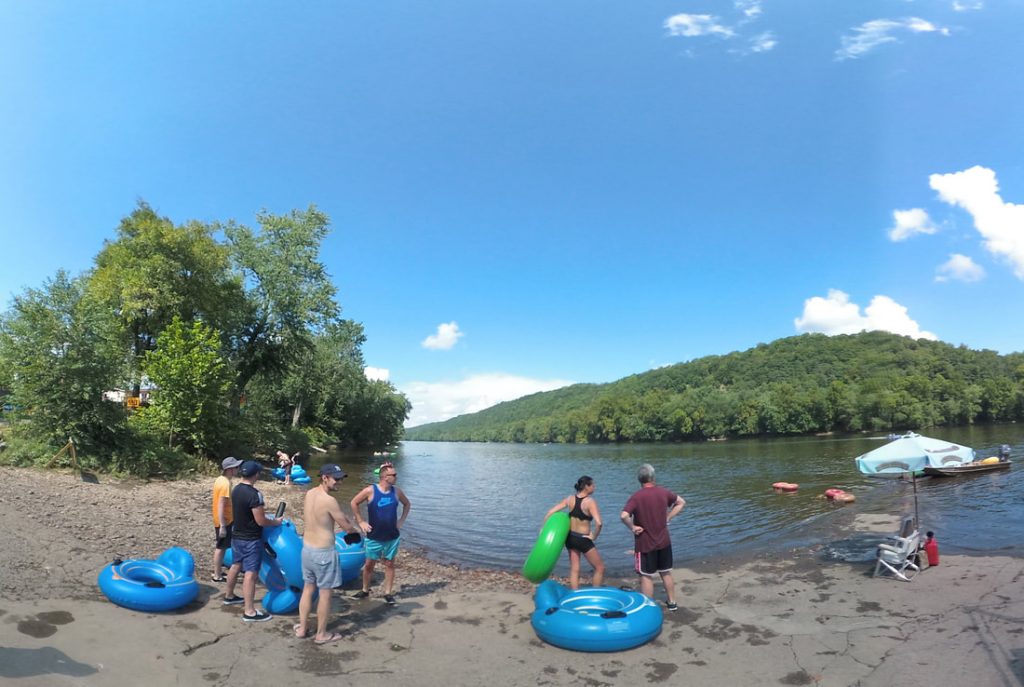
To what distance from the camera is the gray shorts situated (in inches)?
243

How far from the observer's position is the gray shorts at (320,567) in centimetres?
618

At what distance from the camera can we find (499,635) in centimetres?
679

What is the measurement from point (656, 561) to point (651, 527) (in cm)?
51

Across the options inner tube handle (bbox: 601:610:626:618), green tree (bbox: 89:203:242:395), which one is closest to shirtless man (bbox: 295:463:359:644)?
inner tube handle (bbox: 601:610:626:618)

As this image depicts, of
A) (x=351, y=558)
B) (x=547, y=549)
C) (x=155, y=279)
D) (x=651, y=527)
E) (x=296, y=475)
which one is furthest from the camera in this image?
(x=155, y=279)

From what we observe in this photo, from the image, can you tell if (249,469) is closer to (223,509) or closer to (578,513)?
(223,509)

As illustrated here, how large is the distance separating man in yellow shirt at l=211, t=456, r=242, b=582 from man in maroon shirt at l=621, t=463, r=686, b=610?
5.33 metres

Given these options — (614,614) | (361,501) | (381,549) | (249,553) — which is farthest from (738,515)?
(249,553)

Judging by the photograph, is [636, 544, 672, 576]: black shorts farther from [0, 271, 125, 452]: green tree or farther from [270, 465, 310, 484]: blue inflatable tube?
[270, 465, 310, 484]: blue inflatable tube

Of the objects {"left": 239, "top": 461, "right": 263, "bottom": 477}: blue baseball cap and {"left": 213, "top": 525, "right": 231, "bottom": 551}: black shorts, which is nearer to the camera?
{"left": 239, "top": 461, "right": 263, "bottom": 477}: blue baseball cap

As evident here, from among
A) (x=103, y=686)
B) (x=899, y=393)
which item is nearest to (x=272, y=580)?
(x=103, y=686)

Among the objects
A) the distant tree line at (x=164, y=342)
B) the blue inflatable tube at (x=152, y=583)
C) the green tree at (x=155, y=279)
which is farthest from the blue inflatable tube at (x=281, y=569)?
the green tree at (x=155, y=279)

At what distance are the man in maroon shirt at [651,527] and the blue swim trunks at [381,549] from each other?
319 centimetres

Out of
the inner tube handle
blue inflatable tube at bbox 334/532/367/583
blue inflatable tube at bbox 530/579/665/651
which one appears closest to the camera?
blue inflatable tube at bbox 530/579/665/651
